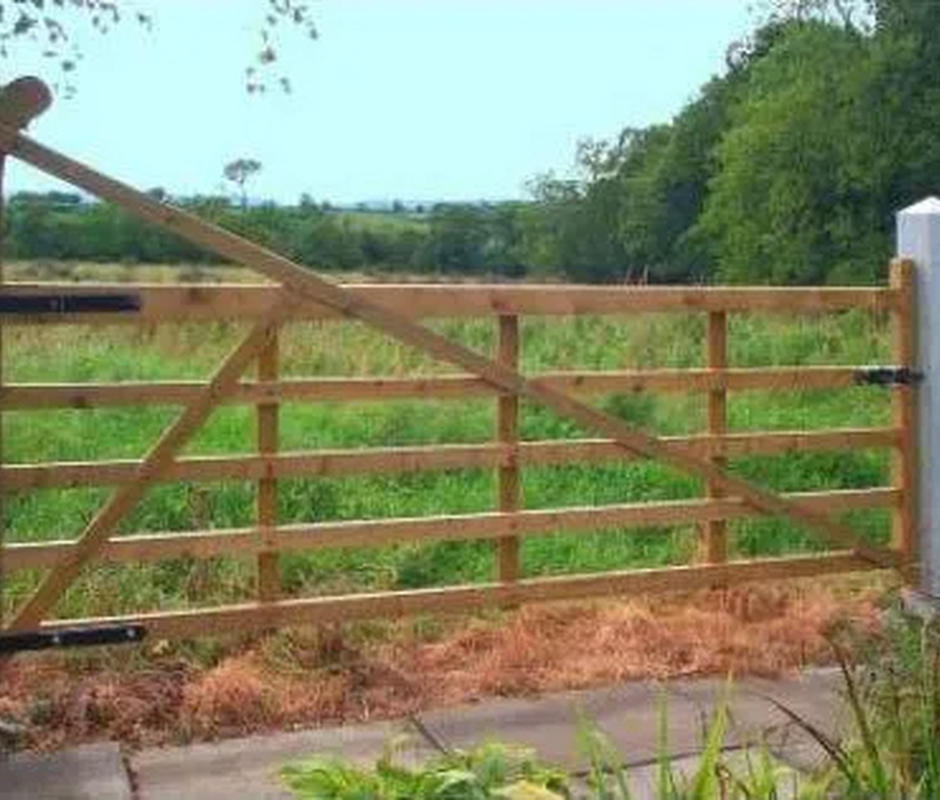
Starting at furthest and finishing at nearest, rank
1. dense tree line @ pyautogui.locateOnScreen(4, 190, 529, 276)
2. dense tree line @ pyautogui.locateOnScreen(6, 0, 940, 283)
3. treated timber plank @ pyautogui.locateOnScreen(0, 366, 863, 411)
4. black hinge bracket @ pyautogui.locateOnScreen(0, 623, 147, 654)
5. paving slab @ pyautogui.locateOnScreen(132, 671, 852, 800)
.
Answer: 1. dense tree line @ pyautogui.locateOnScreen(6, 0, 940, 283)
2. dense tree line @ pyautogui.locateOnScreen(4, 190, 529, 276)
3. treated timber plank @ pyautogui.locateOnScreen(0, 366, 863, 411)
4. black hinge bracket @ pyautogui.locateOnScreen(0, 623, 147, 654)
5. paving slab @ pyautogui.locateOnScreen(132, 671, 852, 800)

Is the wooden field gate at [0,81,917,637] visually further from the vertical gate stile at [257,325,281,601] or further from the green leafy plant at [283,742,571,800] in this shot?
the green leafy plant at [283,742,571,800]

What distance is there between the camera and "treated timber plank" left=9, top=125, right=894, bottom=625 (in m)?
5.29

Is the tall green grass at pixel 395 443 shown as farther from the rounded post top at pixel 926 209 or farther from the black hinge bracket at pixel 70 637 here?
the rounded post top at pixel 926 209

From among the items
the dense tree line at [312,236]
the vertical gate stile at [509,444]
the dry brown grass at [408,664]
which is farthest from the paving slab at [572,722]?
the dense tree line at [312,236]

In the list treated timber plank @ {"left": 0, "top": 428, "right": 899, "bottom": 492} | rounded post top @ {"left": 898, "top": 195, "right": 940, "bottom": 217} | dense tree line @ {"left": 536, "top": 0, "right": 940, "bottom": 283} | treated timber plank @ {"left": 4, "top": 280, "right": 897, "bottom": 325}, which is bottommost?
treated timber plank @ {"left": 0, "top": 428, "right": 899, "bottom": 492}

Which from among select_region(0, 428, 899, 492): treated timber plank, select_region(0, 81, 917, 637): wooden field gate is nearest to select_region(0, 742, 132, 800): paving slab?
select_region(0, 81, 917, 637): wooden field gate

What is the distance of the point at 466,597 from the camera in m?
6.23

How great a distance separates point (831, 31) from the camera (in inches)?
1571

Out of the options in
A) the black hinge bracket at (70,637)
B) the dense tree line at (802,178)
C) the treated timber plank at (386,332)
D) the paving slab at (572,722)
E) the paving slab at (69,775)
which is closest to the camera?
the paving slab at (69,775)

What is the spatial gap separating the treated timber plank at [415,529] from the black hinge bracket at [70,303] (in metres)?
0.80

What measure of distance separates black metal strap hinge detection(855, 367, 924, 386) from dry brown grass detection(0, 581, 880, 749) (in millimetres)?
949

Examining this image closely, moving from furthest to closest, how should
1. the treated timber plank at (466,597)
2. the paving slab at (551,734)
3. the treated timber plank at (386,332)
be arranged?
1. the treated timber plank at (466,597)
2. the treated timber plank at (386,332)
3. the paving slab at (551,734)

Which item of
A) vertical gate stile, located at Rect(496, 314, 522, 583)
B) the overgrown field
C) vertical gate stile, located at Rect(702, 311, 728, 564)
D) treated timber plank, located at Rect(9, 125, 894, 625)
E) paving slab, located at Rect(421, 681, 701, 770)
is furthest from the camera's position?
the overgrown field

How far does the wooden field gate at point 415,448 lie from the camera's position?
5508mm
